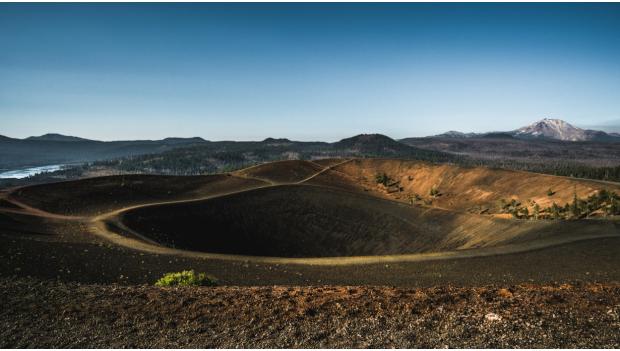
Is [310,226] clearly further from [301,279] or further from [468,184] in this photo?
[468,184]

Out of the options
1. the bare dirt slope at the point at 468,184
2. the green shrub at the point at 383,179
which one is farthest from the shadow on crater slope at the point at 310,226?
the green shrub at the point at 383,179

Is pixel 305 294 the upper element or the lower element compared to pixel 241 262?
upper

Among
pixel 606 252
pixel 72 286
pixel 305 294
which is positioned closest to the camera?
pixel 305 294

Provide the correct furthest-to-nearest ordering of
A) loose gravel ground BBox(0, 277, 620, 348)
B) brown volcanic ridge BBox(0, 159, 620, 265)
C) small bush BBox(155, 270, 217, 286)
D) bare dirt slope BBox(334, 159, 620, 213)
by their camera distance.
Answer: bare dirt slope BBox(334, 159, 620, 213)
brown volcanic ridge BBox(0, 159, 620, 265)
small bush BBox(155, 270, 217, 286)
loose gravel ground BBox(0, 277, 620, 348)

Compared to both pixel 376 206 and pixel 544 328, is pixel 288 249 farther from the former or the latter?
A: pixel 544 328

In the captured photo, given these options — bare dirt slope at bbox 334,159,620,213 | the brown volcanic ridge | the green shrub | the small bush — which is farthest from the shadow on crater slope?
the green shrub

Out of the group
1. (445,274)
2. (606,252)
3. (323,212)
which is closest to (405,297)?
(445,274)

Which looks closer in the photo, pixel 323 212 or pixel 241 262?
pixel 241 262

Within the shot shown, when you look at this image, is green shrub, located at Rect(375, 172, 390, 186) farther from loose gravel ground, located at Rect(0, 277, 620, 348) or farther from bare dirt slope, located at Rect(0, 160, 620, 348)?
loose gravel ground, located at Rect(0, 277, 620, 348)
